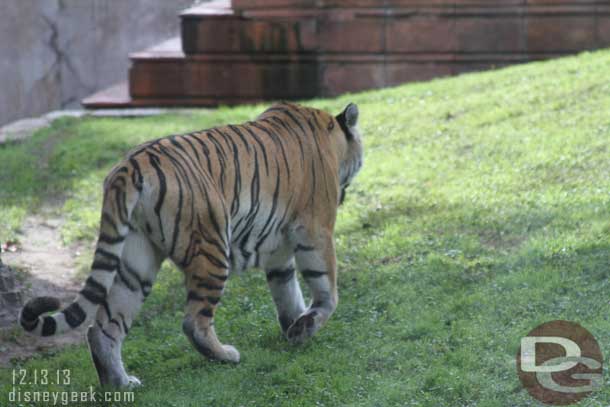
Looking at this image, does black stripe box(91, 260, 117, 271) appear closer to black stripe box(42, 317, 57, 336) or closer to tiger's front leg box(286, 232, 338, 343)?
black stripe box(42, 317, 57, 336)

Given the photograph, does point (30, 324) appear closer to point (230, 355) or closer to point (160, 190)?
point (160, 190)

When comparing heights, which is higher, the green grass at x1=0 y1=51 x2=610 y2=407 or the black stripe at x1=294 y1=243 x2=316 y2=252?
the black stripe at x1=294 y1=243 x2=316 y2=252

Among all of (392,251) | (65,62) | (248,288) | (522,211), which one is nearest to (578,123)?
(522,211)

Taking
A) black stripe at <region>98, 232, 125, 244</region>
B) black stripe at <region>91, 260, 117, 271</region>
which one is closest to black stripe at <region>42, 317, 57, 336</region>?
black stripe at <region>91, 260, 117, 271</region>

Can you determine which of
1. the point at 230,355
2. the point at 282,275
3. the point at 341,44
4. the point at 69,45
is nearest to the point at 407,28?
the point at 341,44

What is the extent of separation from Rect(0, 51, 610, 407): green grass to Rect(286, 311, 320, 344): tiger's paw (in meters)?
0.06

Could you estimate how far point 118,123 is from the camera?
13.5 meters

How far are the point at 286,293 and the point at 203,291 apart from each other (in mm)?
1026

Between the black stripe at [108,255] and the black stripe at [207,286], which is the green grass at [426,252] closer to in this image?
the black stripe at [207,286]

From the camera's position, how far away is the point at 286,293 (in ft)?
22.0

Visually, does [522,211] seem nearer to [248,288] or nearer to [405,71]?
[248,288]

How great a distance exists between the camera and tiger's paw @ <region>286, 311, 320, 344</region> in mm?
6453

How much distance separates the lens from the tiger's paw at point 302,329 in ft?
21.2

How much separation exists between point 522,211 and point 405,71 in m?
6.87
